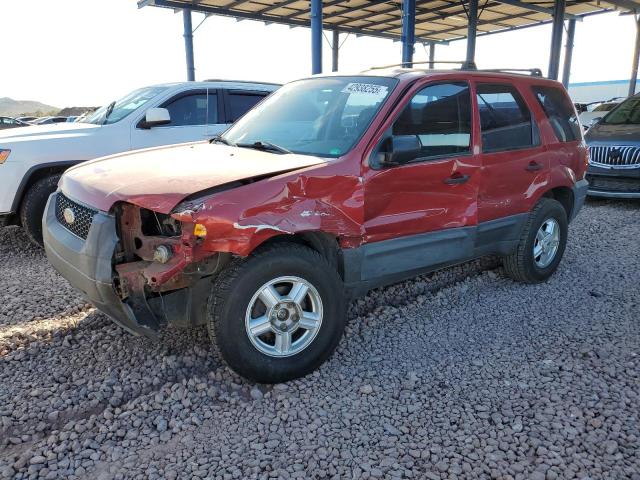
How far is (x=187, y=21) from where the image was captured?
18531 millimetres

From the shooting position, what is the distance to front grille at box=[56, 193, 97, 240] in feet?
10.3

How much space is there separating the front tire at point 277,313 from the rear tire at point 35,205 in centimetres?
353

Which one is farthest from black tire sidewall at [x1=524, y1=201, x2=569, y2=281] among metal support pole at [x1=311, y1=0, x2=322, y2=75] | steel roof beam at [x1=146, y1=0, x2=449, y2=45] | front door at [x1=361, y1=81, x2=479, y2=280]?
steel roof beam at [x1=146, y1=0, x2=449, y2=45]

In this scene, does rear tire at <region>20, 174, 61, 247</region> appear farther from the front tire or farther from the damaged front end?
the front tire

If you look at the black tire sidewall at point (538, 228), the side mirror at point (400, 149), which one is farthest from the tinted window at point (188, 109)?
the black tire sidewall at point (538, 228)

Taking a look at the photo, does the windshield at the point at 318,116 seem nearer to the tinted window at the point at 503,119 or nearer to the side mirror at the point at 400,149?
the side mirror at the point at 400,149

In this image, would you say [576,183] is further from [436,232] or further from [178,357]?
[178,357]

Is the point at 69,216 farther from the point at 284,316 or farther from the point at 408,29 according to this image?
the point at 408,29

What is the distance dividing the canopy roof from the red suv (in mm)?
15396

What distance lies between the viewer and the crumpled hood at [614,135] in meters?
8.46

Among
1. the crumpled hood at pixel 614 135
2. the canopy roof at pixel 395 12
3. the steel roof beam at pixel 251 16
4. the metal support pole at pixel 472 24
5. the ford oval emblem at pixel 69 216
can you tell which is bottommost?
the ford oval emblem at pixel 69 216

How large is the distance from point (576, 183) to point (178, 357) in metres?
4.18

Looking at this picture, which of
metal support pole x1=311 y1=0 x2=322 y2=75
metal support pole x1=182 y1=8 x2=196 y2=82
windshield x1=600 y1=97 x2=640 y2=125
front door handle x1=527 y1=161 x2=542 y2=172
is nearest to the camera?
front door handle x1=527 y1=161 x2=542 y2=172

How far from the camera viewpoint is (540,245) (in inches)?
195
